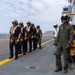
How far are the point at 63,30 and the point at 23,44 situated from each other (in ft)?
23.1

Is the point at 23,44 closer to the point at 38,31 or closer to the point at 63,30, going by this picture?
the point at 38,31

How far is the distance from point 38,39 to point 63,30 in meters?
11.5

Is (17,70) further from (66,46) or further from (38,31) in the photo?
(38,31)

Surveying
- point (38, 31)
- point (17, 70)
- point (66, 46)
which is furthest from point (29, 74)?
point (38, 31)

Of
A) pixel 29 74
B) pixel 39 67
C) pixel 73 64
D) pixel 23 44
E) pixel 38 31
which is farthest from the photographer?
pixel 38 31

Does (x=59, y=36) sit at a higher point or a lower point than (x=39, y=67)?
higher

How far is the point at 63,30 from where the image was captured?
9.97m

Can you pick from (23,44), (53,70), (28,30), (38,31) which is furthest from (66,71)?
(38,31)

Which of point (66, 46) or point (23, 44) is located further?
point (23, 44)

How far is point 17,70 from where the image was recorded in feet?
33.8

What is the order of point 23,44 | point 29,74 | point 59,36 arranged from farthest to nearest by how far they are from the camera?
1. point 23,44
2. point 59,36
3. point 29,74

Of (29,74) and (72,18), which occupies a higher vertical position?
(72,18)

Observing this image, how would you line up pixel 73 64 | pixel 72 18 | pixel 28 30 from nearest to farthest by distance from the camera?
pixel 73 64 < pixel 72 18 < pixel 28 30

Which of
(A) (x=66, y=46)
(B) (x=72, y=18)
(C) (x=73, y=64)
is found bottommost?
A: (C) (x=73, y=64)
